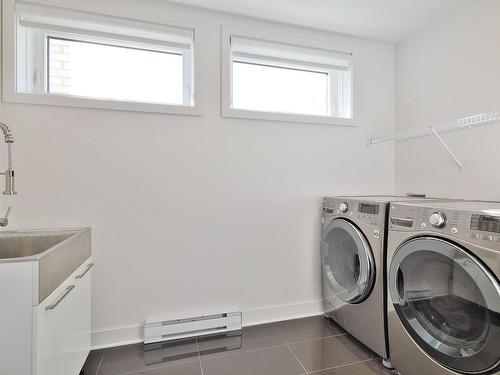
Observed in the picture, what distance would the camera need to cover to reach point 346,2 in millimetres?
1845

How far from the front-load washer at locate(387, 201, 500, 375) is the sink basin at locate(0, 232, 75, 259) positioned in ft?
5.95

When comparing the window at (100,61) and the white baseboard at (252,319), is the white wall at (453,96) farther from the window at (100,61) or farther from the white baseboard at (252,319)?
the window at (100,61)

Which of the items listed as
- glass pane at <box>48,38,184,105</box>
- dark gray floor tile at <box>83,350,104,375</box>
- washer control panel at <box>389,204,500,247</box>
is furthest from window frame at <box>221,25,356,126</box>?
dark gray floor tile at <box>83,350,104,375</box>

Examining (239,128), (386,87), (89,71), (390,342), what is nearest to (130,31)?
(89,71)

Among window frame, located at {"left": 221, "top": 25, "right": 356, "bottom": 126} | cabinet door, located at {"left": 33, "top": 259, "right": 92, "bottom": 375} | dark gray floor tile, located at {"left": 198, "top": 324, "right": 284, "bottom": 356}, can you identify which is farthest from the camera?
window frame, located at {"left": 221, "top": 25, "right": 356, "bottom": 126}

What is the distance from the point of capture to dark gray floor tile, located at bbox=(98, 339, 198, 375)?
1.54 meters

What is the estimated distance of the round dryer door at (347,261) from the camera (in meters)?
1.61

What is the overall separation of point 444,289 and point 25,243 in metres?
2.10

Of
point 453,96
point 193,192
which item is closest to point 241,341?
point 193,192

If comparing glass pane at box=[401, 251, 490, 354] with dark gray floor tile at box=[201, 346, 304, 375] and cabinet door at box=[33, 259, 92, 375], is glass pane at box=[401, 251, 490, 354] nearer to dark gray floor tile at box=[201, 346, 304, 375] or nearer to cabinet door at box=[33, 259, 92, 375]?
dark gray floor tile at box=[201, 346, 304, 375]

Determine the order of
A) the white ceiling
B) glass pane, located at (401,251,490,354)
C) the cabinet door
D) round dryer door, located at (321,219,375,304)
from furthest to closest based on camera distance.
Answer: the white ceiling, round dryer door, located at (321,219,375,304), glass pane, located at (401,251,490,354), the cabinet door

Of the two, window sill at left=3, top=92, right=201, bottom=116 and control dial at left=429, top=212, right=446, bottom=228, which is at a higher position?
window sill at left=3, top=92, right=201, bottom=116

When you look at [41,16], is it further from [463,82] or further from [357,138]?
[463,82]

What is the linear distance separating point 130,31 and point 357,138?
1.94 metres
